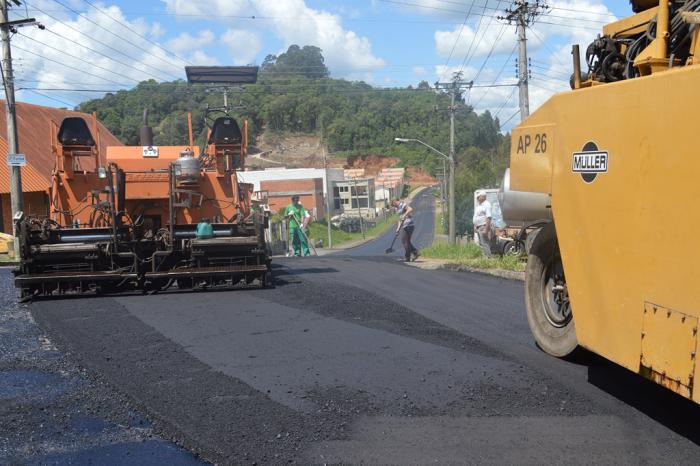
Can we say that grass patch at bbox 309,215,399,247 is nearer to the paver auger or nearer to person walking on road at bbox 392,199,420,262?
person walking on road at bbox 392,199,420,262

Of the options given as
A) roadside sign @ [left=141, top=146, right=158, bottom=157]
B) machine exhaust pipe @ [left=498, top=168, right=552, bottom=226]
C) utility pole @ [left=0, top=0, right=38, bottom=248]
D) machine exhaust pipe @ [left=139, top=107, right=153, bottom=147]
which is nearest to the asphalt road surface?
machine exhaust pipe @ [left=498, top=168, right=552, bottom=226]

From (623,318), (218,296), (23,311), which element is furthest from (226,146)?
(623,318)

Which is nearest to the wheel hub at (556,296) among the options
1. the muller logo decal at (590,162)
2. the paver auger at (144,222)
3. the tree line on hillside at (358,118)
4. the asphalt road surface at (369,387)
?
the asphalt road surface at (369,387)

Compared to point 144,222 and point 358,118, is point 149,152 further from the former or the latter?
point 358,118

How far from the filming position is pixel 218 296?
9.20 meters

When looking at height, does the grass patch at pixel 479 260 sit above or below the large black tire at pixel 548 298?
below

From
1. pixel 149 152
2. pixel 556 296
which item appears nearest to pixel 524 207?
pixel 556 296

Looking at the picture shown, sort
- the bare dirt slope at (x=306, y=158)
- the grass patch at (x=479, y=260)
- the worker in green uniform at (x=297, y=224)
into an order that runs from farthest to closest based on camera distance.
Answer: the bare dirt slope at (x=306, y=158) → the worker in green uniform at (x=297, y=224) → the grass patch at (x=479, y=260)

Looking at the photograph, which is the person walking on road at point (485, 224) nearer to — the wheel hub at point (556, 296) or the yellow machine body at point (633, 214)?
the wheel hub at point (556, 296)

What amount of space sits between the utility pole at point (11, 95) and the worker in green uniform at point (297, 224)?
9.98 meters

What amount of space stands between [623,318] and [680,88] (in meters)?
1.31

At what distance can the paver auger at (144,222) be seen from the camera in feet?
30.4

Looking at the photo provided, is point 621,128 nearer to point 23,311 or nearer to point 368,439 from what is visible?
point 368,439

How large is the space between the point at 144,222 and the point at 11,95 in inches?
603
